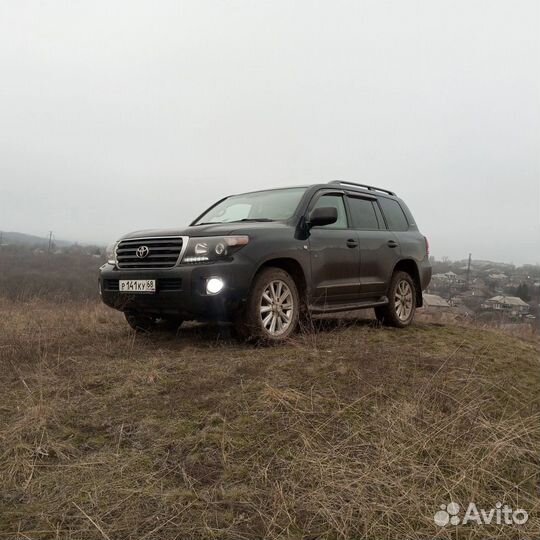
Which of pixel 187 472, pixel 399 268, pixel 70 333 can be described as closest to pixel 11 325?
pixel 70 333

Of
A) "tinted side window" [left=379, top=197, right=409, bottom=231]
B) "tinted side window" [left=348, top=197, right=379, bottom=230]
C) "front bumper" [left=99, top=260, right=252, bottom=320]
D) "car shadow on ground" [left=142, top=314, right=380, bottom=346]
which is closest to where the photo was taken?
"front bumper" [left=99, top=260, right=252, bottom=320]

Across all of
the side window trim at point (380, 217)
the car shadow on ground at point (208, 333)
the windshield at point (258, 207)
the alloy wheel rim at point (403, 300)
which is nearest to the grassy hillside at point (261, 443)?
the car shadow on ground at point (208, 333)

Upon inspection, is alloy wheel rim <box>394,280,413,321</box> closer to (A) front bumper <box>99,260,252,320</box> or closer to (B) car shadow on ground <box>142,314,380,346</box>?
(B) car shadow on ground <box>142,314,380,346</box>

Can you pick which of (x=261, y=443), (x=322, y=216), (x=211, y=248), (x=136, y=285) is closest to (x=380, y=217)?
(x=322, y=216)

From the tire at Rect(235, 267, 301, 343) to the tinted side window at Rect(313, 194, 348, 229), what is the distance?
1.06 metres

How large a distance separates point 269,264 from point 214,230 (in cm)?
62

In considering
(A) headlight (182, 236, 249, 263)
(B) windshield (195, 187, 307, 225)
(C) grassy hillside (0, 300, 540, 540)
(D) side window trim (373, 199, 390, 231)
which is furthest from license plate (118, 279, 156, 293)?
(D) side window trim (373, 199, 390, 231)

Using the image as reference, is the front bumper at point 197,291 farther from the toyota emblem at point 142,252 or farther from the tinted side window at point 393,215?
the tinted side window at point 393,215

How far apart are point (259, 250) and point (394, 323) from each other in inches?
105

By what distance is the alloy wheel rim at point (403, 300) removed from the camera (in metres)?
6.17

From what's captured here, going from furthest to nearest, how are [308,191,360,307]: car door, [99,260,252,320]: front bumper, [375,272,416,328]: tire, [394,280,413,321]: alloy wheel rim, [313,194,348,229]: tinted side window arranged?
1. [394,280,413,321]: alloy wheel rim
2. [375,272,416,328]: tire
3. [313,194,348,229]: tinted side window
4. [308,191,360,307]: car door
5. [99,260,252,320]: front bumper

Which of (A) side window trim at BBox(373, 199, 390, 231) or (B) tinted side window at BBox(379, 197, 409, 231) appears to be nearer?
→ (A) side window trim at BBox(373, 199, 390, 231)

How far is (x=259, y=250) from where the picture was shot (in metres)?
4.26

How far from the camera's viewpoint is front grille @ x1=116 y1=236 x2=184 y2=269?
13.9ft
